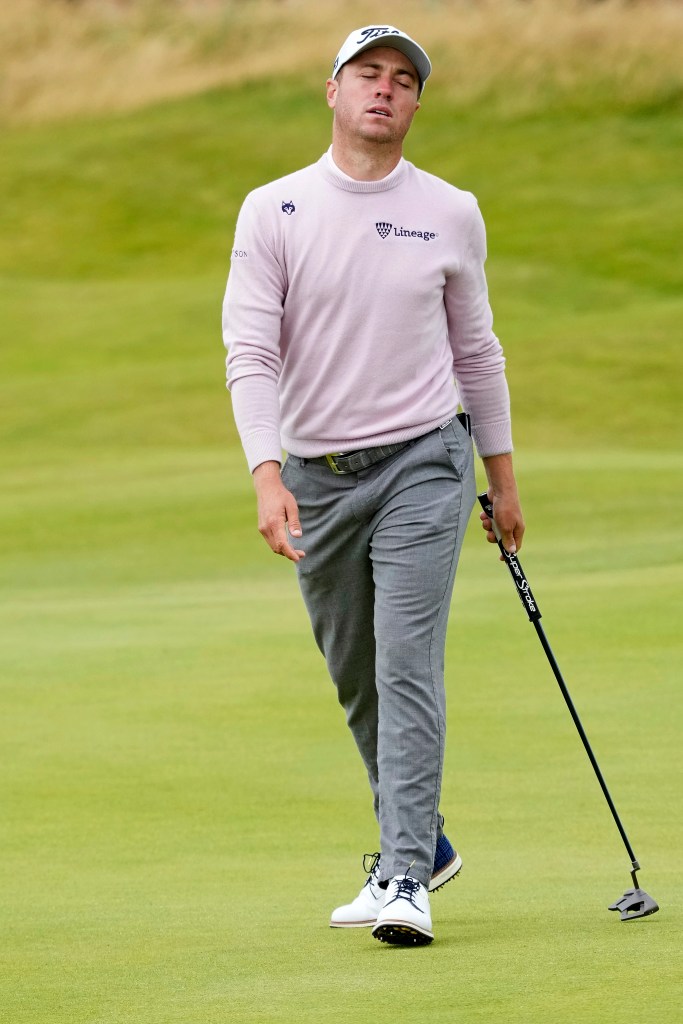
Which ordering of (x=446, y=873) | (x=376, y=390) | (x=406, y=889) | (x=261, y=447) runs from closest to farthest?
(x=406, y=889) < (x=261, y=447) < (x=376, y=390) < (x=446, y=873)

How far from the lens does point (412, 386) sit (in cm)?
427

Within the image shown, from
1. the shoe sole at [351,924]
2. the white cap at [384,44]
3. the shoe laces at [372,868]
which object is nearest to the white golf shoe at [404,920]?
the shoe sole at [351,924]

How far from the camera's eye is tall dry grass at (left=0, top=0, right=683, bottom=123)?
46.8 m

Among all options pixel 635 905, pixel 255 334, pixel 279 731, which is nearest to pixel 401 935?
pixel 635 905

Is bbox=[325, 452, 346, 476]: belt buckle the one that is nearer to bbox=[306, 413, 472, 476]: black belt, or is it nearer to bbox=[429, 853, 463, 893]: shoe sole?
bbox=[306, 413, 472, 476]: black belt

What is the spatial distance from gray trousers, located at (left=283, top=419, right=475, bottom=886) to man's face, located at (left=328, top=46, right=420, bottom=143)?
696 millimetres

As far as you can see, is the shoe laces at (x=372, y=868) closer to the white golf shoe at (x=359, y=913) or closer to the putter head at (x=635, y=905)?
the white golf shoe at (x=359, y=913)

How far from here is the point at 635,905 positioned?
13.3 ft

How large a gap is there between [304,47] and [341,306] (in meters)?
50.2

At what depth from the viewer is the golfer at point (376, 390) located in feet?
13.8

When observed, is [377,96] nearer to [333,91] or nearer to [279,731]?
[333,91]

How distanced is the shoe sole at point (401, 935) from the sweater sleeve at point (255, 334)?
3.39ft

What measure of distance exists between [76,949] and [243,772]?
241 centimetres

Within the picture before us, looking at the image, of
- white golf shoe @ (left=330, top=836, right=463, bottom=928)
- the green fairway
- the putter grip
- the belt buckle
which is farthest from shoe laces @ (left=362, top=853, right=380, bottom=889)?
the belt buckle
